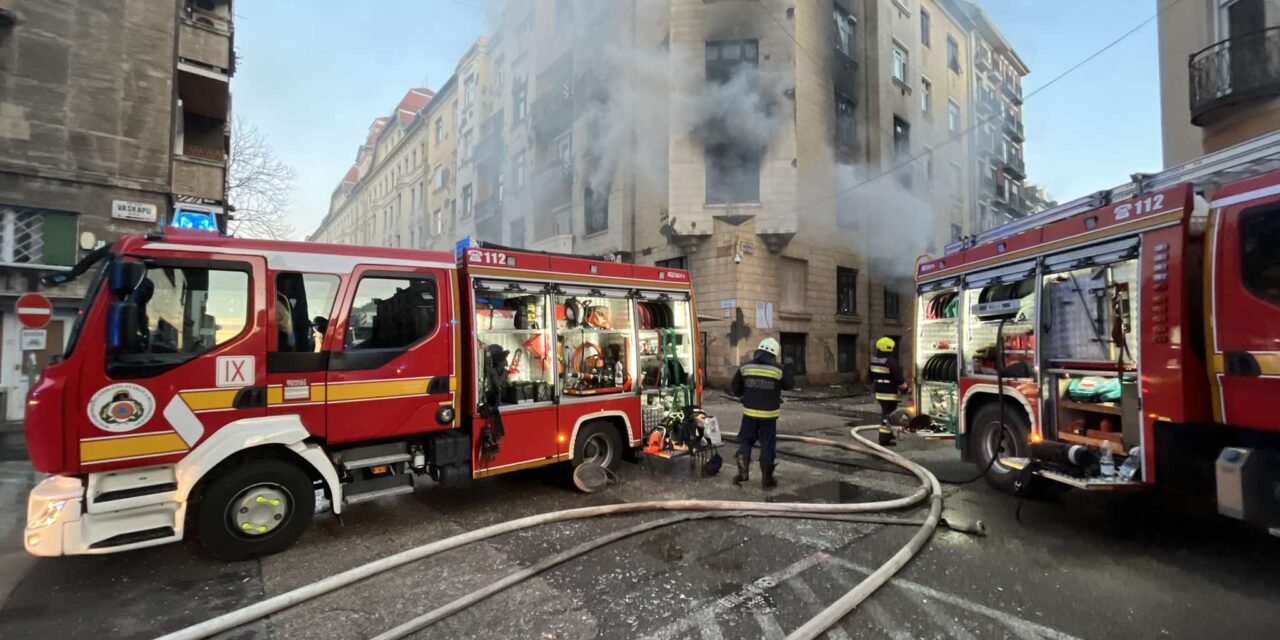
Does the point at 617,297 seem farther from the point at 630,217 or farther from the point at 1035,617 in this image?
the point at 630,217

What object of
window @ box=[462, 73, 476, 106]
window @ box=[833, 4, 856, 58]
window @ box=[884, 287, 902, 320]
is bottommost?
window @ box=[884, 287, 902, 320]

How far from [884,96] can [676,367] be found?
711 inches

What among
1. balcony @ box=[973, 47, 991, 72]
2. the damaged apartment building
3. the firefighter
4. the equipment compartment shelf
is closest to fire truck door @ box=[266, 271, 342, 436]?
the equipment compartment shelf

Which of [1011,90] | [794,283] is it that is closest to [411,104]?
[794,283]

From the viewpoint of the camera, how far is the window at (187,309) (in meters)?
3.77

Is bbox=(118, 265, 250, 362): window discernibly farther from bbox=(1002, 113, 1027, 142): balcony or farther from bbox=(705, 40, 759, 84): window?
bbox=(1002, 113, 1027, 142): balcony

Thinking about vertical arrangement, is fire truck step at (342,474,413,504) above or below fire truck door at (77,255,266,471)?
below

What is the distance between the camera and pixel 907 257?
19.6 meters

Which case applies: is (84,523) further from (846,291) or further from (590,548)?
(846,291)

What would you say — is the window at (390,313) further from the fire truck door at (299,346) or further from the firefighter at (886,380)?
the firefighter at (886,380)

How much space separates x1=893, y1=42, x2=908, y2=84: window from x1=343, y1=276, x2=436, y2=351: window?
876 inches

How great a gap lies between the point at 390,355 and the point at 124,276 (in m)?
1.73

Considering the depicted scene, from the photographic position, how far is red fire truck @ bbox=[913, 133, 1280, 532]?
3619 millimetres

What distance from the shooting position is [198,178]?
12.4 meters
